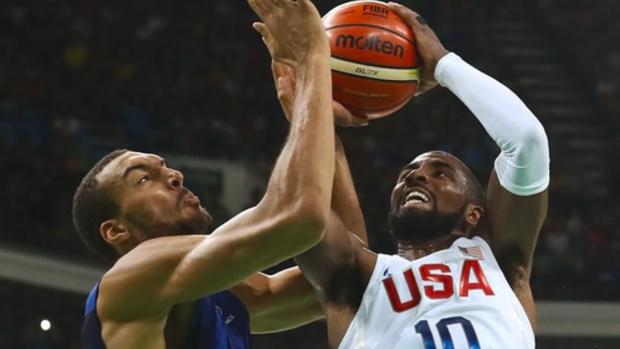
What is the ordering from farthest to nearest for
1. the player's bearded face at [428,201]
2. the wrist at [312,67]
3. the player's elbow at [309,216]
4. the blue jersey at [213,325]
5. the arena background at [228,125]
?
1. the arena background at [228,125]
2. the player's bearded face at [428,201]
3. the blue jersey at [213,325]
4. the wrist at [312,67]
5. the player's elbow at [309,216]

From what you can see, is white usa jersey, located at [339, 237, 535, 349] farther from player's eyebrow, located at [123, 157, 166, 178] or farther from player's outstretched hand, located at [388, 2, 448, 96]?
player's eyebrow, located at [123, 157, 166, 178]

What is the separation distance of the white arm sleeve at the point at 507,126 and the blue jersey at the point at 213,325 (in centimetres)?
100

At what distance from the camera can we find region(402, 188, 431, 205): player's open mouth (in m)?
3.62

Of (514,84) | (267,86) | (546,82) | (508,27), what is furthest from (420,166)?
(508,27)

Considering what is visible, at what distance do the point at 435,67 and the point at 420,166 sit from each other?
1.18ft

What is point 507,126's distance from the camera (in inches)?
139

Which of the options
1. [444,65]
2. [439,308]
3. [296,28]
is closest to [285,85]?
[296,28]

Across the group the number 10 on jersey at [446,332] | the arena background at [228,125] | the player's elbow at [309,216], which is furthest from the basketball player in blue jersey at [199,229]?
the arena background at [228,125]

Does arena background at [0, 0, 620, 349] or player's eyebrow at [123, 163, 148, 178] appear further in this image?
arena background at [0, 0, 620, 349]

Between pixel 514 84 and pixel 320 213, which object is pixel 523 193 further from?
pixel 514 84

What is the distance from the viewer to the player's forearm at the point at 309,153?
2684mm

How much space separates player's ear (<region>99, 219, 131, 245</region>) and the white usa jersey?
30.6 inches

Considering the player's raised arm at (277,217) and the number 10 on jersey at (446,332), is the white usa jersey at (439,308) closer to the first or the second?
the number 10 on jersey at (446,332)

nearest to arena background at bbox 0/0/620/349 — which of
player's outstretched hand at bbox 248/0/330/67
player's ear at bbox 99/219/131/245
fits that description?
player's ear at bbox 99/219/131/245
